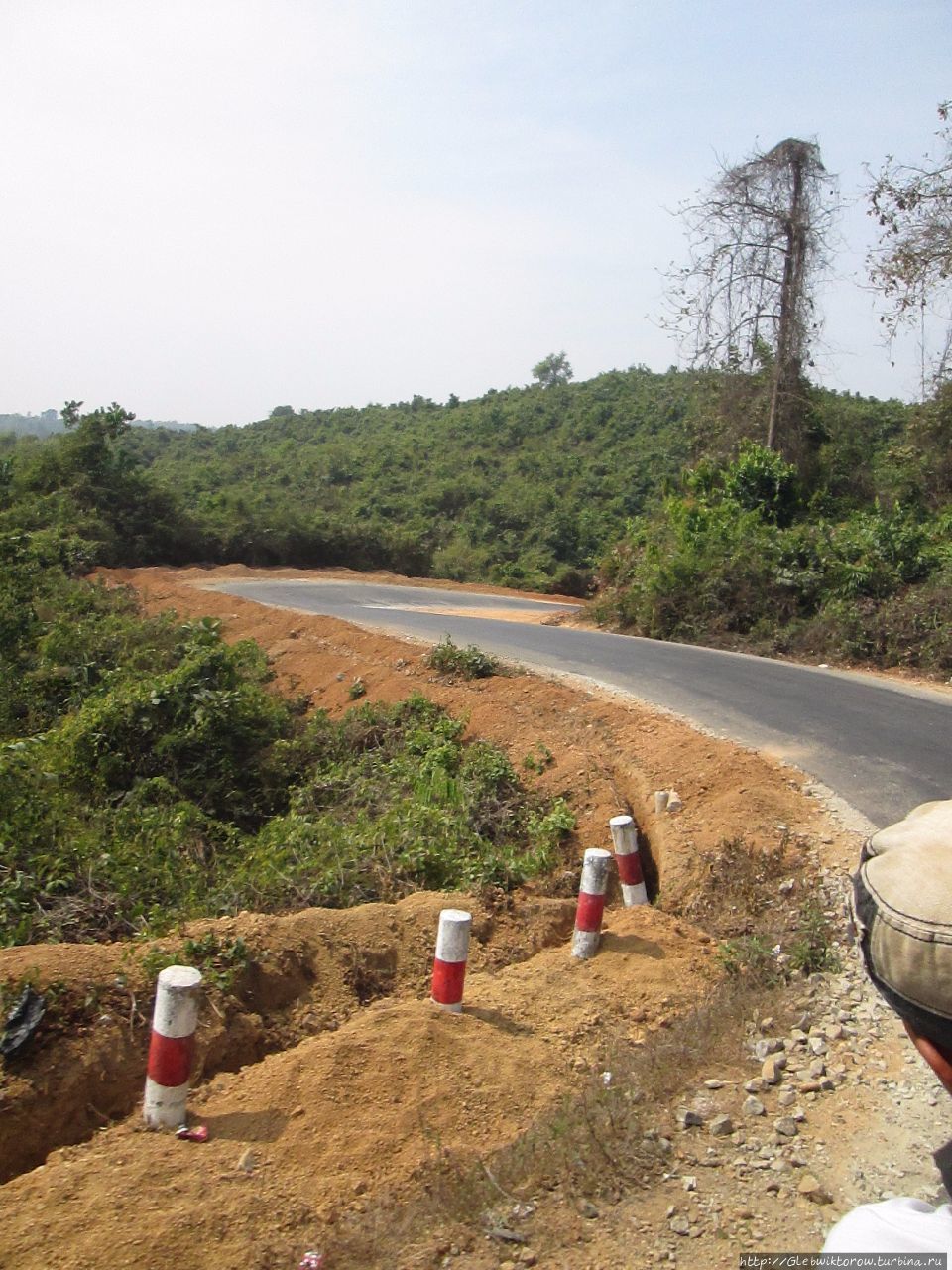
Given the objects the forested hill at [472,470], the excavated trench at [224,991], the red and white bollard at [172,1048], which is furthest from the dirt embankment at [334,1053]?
the forested hill at [472,470]

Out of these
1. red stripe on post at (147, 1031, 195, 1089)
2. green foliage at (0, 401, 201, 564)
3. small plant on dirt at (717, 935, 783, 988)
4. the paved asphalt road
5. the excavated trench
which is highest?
green foliage at (0, 401, 201, 564)

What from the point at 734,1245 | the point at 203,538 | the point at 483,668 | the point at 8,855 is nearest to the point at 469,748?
the point at 483,668

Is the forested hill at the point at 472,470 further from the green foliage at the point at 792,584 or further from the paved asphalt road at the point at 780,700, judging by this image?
the paved asphalt road at the point at 780,700

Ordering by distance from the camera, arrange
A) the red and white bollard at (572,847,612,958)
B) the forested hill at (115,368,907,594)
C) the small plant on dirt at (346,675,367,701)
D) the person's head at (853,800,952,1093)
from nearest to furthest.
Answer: the person's head at (853,800,952,1093)
the red and white bollard at (572,847,612,958)
the small plant on dirt at (346,675,367,701)
the forested hill at (115,368,907,594)

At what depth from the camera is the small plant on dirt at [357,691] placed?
428 inches

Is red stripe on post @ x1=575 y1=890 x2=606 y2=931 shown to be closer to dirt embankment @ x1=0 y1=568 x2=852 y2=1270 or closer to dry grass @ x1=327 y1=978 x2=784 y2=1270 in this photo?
dirt embankment @ x1=0 y1=568 x2=852 y2=1270

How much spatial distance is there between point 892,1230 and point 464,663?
966cm

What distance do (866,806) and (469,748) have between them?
3.37 m

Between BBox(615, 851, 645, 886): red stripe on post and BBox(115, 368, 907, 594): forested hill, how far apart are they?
53.2 ft

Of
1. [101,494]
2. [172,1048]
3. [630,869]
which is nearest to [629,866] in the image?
[630,869]

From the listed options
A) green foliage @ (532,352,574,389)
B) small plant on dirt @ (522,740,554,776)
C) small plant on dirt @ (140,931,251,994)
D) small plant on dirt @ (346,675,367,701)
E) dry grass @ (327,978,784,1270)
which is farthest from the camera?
green foliage @ (532,352,574,389)

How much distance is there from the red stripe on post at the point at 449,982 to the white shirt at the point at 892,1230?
3.50 m

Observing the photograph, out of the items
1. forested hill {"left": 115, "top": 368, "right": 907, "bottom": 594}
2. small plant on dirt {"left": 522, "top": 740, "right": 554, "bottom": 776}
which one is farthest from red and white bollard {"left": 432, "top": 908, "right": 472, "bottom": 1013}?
forested hill {"left": 115, "top": 368, "right": 907, "bottom": 594}

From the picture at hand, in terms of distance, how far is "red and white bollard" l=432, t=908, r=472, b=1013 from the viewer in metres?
4.58
